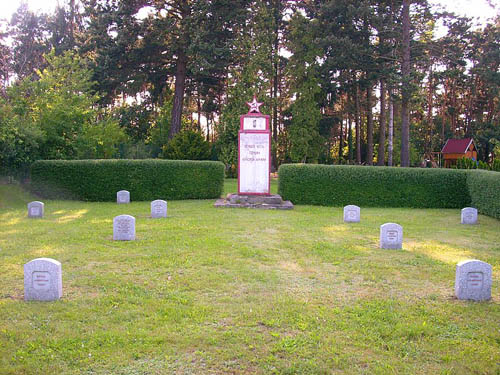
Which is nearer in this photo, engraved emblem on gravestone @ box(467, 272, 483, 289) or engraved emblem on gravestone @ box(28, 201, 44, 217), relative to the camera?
engraved emblem on gravestone @ box(467, 272, 483, 289)

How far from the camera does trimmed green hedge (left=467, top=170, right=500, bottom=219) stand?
1357cm

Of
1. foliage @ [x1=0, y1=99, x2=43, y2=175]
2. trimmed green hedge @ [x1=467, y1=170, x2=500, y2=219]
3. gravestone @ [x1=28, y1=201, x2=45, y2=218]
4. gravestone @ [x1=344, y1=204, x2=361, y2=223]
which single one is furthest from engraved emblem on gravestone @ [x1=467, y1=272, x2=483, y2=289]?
foliage @ [x1=0, y1=99, x2=43, y2=175]

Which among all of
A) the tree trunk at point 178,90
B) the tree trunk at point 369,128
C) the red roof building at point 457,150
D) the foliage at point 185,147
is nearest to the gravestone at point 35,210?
the foliage at point 185,147

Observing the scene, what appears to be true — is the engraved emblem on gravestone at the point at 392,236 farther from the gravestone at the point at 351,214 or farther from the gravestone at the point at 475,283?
the gravestone at the point at 351,214

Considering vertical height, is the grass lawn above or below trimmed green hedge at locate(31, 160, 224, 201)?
below

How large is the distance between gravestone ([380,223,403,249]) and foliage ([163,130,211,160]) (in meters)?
17.9

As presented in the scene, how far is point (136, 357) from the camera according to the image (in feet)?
13.6

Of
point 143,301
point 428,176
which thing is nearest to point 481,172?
point 428,176

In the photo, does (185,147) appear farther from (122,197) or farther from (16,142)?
(16,142)

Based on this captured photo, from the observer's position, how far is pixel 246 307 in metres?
5.41

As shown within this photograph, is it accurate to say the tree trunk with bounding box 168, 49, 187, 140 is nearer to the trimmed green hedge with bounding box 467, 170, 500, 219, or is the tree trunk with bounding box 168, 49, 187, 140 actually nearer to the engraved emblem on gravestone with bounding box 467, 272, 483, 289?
the trimmed green hedge with bounding box 467, 170, 500, 219

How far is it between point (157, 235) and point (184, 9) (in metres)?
20.5

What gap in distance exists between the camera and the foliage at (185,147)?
2548cm

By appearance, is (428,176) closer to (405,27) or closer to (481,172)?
(481,172)
